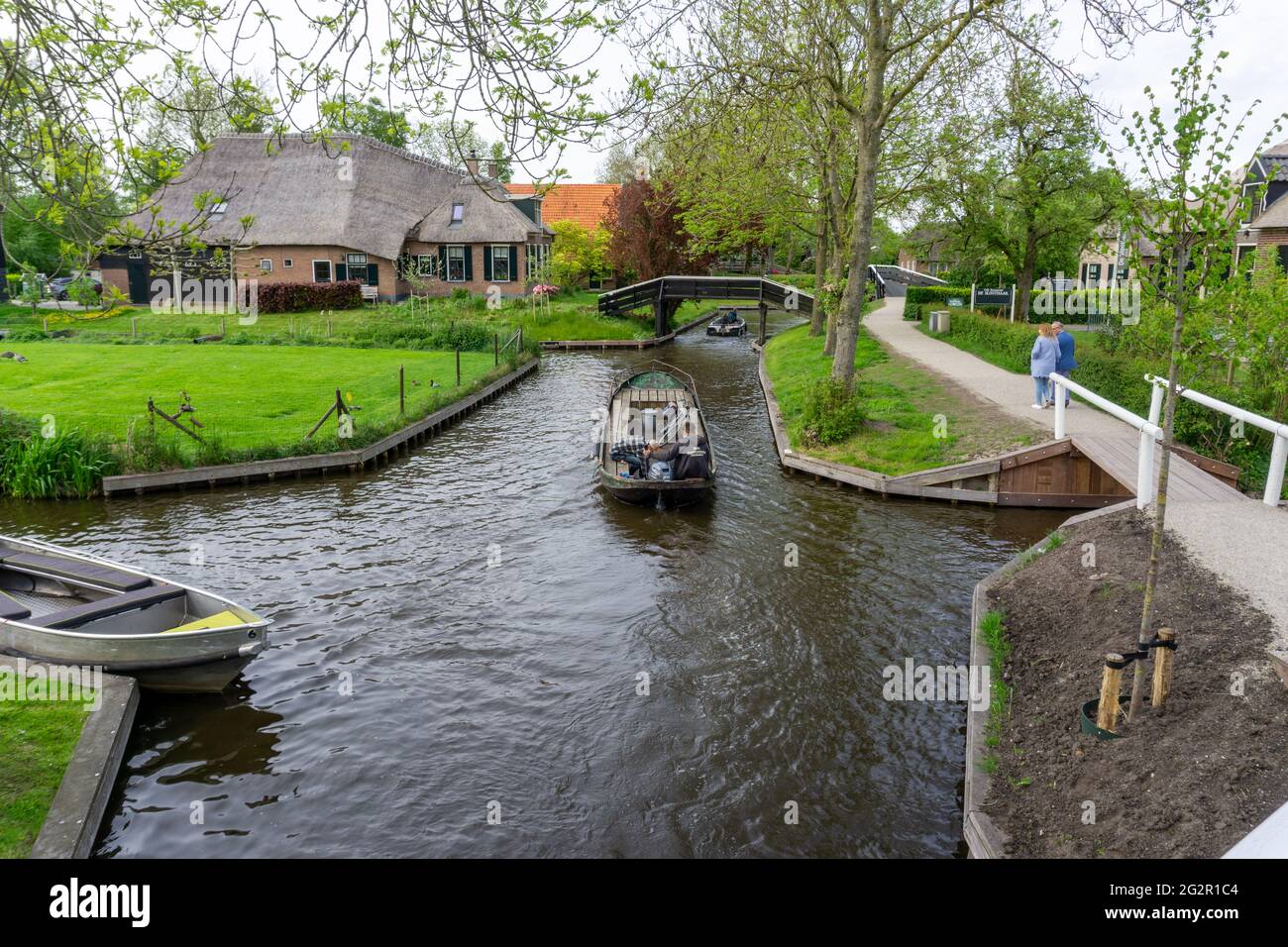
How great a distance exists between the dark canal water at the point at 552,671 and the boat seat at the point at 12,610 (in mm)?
1782

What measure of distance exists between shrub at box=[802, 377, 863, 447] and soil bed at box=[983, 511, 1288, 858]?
33.6 feet

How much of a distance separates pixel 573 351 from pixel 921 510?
2647 cm

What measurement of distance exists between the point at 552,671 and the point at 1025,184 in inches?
1088

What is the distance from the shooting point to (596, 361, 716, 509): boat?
1725cm

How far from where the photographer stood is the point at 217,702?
10.6m

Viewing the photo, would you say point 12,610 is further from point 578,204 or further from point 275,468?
point 578,204

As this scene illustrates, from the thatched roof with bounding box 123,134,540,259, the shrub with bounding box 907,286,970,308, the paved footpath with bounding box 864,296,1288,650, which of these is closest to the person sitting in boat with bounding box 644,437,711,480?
the paved footpath with bounding box 864,296,1288,650

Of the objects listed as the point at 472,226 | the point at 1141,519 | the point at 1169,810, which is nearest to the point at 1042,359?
the point at 1141,519

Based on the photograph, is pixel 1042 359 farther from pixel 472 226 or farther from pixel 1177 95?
pixel 472 226

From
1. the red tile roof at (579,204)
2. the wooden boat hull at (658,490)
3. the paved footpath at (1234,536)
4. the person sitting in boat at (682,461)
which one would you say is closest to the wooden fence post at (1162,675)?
Answer: the paved footpath at (1234,536)

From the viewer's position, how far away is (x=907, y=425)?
822 inches

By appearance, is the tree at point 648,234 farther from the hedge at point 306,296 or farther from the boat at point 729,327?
the hedge at point 306,296

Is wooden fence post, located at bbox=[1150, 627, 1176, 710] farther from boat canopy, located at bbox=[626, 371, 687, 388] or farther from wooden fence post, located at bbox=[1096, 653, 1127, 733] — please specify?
boat canopy, located at bbox=[626, 371, 687, 388]

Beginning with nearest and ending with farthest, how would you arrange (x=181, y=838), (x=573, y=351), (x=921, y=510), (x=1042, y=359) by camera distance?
(x=181, y=838) < (x=921, y=510) < (x=1042, y=359) < (x=573, y=351)
